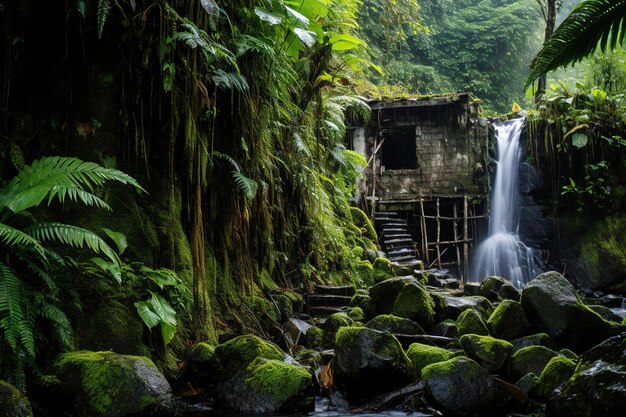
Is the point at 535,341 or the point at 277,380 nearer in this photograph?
the point at 277,380

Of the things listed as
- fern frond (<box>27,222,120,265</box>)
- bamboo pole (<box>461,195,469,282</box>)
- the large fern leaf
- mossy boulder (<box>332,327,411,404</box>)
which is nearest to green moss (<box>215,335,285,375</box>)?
mossy boulder (<box>332,327,411,404</box>)

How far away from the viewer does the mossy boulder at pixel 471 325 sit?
5715 mm

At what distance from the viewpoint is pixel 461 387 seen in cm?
417

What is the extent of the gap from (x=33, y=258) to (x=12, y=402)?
1.18 m

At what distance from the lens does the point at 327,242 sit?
31.9 ft

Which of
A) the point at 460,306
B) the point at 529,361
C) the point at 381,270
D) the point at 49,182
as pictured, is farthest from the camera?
the point at 381,270

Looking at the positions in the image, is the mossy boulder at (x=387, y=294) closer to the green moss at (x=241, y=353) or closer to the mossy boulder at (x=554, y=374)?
the green moss at (x=241, y=353)

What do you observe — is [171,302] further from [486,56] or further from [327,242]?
[486,56]

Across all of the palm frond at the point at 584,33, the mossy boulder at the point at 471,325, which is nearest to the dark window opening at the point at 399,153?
the mossy boulder at the point at 471,325

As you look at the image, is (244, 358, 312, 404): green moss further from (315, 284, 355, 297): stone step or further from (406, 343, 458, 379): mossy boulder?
(315, 284, 355, 297): stone step

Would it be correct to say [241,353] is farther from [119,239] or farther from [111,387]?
[119,239]

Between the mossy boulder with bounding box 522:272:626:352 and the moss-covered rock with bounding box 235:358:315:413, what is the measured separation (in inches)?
111

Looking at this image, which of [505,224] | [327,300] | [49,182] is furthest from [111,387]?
[505,224]

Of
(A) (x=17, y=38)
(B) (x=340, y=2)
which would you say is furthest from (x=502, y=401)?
(B) (x=340, y=2)
